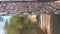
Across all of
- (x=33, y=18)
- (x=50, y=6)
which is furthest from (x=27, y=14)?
(x=50, y=6)

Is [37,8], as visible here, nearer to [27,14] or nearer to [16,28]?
[27,14]

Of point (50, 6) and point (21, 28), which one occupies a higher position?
point (50, 6)

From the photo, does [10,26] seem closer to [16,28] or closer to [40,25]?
Answer: [16,28]

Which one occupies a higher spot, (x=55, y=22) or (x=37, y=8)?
(x=37, y=8)

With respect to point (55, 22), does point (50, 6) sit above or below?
above

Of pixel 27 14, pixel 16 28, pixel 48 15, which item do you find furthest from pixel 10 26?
pixel 48 15

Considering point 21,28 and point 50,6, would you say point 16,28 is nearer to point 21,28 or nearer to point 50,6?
point 21,28

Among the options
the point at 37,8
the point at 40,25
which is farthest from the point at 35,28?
the point at 37,8
